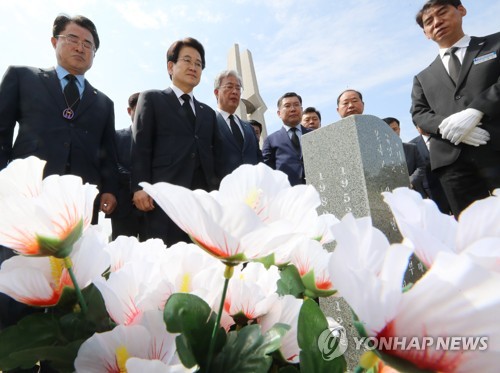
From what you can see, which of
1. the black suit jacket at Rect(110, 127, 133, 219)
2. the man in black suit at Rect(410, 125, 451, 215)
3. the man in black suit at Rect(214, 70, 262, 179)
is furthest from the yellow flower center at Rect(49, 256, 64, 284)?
the man in black suit at Rect(410, 125, 451, 215)

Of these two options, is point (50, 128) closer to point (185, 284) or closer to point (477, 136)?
point (185, 284)

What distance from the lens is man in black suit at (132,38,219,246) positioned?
2.72 meters

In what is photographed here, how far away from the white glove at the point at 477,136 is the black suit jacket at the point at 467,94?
5 centimetres

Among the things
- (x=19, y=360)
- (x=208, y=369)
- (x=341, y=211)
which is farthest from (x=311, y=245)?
(x=341, y=211)

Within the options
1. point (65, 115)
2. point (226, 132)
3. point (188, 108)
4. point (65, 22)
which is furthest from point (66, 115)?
point (226, 132)

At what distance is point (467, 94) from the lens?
307 centimetres

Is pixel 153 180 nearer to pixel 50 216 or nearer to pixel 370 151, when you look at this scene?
pixel 370 151

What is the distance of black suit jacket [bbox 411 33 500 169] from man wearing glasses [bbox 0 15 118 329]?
2510 millimetres

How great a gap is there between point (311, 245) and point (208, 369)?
0.58 ft

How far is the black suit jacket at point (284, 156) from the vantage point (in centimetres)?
439

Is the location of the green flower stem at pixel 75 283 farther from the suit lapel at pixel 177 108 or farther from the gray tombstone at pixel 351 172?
the suit lapel at pixel 177 108

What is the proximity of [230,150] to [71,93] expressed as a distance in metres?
1.49

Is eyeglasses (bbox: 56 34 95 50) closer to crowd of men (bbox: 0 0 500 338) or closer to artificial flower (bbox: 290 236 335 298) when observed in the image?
crowd of men (bbox: 0 0 500 338)

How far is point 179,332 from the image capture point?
33cm
